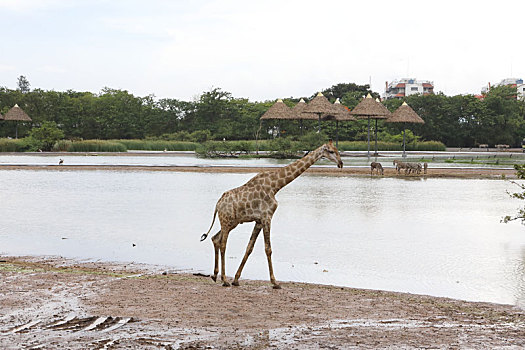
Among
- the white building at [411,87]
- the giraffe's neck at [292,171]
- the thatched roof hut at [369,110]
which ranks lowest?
the giraffe's neck at [292,171]

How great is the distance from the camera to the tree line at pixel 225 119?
65.0 metres

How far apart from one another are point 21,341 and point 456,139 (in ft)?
223

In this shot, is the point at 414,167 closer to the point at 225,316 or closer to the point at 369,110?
the point at 369,110

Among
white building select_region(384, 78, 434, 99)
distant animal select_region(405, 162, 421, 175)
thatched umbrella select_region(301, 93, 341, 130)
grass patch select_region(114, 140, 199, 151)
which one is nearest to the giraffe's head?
distant animal select_region(405, 162, 421, 175)

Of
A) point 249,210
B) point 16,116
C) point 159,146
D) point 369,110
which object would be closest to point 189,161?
point 369,110

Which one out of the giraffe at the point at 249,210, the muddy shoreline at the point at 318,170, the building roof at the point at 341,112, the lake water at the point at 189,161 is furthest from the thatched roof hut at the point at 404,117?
the giraffe at the point at 249,210

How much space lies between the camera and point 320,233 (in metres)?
12.2

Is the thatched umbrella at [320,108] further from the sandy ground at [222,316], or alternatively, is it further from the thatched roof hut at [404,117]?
the sandy ground at [222,316]

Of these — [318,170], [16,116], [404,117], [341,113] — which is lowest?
[318,170]

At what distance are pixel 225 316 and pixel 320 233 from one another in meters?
6.38

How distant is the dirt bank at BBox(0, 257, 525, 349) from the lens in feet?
17.0

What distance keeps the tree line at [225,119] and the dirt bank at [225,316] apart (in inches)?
2201

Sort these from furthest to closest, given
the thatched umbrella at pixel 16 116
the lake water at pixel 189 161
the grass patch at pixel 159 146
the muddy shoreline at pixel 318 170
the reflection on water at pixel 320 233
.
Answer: the thatched umbrella at pixel 16 116 → the grass patch at pixel 159 146 → the lake water at pixel 189 161 → the muddy shoreline at pixel 318 170 → the reflection on water at pixel 320 233

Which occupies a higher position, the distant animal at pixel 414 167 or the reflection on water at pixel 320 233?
the distant animal at pixel 414 167
